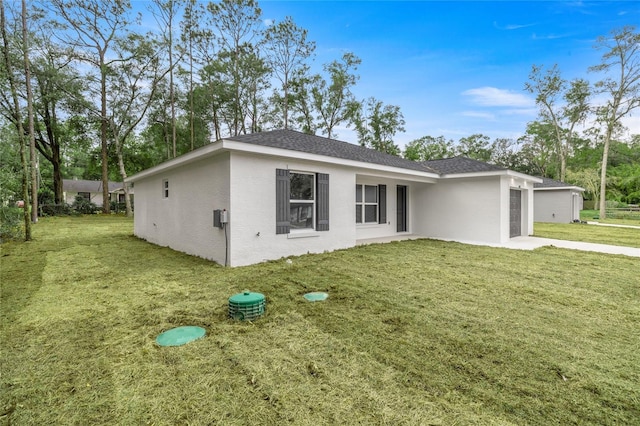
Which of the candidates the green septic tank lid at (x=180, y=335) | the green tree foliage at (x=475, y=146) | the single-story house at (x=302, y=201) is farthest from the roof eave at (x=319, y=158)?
the green tree foliage at (x=475, y=146)

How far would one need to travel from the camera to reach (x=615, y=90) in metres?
22.0

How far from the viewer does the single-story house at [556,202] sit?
1811cm

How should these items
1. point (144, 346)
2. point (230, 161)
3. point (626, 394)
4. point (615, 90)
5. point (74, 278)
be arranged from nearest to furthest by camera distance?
1. point (626, 394)
2. point (144, 346)
3. point (74, 278)
4. point (230, 161)
5. point (615, 90)

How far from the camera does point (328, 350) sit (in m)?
2.69

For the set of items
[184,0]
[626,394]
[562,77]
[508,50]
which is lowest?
[626,394]

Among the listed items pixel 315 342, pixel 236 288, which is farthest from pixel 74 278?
pixel 315 342

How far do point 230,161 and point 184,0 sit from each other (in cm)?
2127

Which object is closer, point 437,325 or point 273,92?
point 437,325

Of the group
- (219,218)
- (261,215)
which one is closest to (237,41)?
(261,215)

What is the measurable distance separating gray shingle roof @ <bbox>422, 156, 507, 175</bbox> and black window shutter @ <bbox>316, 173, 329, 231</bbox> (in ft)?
17.8

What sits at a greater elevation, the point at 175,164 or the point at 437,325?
the point at 175,164

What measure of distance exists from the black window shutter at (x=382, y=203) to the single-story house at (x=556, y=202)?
14342mm

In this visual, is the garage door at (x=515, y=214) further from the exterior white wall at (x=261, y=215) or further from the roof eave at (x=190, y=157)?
the roof eave at (x=190, y=157)

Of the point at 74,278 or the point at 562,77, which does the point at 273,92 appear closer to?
the point at 74,278
